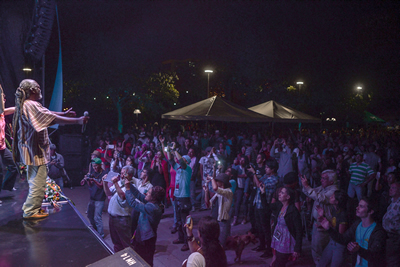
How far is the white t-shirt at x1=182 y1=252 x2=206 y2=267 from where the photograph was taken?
269 cm

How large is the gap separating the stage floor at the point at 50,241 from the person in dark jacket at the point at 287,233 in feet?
8.85

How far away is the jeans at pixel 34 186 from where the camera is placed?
11.7ft

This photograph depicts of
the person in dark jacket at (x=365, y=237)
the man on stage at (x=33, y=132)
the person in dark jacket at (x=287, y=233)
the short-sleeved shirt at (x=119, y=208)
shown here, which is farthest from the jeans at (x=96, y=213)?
the person in dark jacket at (x=365, y=237)

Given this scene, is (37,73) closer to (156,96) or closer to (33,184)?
(33,184)

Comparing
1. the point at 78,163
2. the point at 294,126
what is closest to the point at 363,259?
the point at 78,163

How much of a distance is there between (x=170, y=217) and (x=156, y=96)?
16249 millimetres

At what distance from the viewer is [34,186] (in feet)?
11.7

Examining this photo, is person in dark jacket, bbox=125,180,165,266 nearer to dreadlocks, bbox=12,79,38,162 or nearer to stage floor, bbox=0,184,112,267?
stage floor, bbox=0,184,112,267

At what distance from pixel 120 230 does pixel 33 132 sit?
2135 millimetres

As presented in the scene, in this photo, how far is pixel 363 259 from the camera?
154 inches

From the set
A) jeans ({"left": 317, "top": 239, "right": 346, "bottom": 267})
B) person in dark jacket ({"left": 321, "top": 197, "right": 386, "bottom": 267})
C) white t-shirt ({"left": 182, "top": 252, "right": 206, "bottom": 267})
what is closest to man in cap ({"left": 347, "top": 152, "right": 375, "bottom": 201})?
jeans ({"left": 317, "top": 239, "right": 346, "bottom": 267})

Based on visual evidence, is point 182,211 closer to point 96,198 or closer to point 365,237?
point 96,198

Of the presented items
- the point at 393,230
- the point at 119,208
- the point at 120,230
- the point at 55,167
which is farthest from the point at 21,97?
the point at 393,230

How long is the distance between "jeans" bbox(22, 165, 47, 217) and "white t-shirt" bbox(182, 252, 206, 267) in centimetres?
204
